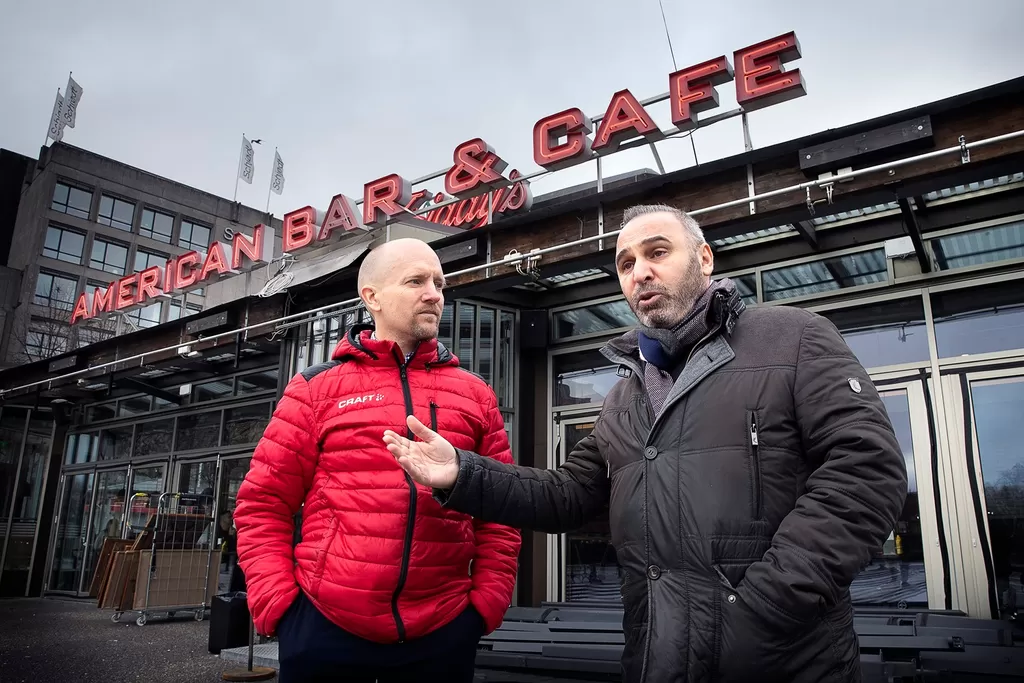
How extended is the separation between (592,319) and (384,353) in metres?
5.75

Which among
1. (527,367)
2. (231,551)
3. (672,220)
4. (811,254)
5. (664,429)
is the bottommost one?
(231,551)

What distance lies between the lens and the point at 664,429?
161cm

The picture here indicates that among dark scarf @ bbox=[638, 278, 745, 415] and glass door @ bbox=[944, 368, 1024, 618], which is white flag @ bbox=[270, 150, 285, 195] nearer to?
glass door @ bbox=[944, 368, 1024, 618]

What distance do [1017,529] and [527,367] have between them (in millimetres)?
4700

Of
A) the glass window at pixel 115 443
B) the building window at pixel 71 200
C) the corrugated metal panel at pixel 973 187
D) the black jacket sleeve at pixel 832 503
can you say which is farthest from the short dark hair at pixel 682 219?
the building window at pixel 71 200

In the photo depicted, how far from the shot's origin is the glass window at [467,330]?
24.9 feet

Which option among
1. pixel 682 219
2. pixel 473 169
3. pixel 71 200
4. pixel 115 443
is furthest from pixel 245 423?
pixel 71 200

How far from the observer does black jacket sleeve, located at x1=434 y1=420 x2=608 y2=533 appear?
1.82 meters

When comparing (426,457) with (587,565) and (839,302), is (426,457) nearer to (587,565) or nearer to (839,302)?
(839,302)

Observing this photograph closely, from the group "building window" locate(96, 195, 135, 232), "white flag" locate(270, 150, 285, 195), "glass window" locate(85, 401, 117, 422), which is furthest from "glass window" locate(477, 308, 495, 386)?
"building window" locate(96, 195, 135, 232)

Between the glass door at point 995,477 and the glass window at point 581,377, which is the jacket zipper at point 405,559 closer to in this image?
the glass door at point 995,477

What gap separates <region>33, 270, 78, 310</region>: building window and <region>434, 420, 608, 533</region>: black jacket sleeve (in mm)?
39797

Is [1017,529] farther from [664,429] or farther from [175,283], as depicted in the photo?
[175,283]

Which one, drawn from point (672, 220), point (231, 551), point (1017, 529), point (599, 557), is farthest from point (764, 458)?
point (231, 551)
